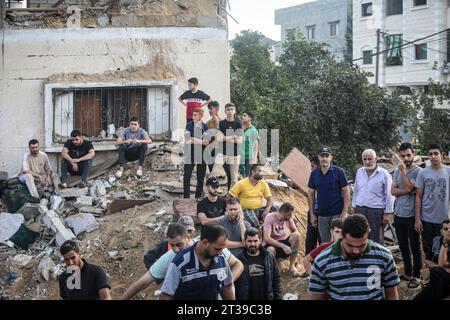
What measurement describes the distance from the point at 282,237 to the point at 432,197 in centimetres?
230

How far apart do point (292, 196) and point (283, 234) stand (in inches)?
108

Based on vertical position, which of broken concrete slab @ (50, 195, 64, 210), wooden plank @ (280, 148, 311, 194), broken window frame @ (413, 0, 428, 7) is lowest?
broken concrete slab @ (50, 195, 64, 210)

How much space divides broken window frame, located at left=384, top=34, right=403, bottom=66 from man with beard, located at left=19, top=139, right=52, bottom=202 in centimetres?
2645

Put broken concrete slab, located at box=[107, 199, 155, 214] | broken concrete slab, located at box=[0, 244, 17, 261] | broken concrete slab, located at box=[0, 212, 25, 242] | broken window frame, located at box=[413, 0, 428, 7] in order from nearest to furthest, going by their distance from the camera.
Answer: broken concrete slab, located at box=[0, 244, 17, 261] < broken concrete slab, located at box=[0, 212, 25, 242] < broken concrete slab, located at box=[107, 199, 155, 214] < broken window frame, located at box=[413, 0, 428, 7]

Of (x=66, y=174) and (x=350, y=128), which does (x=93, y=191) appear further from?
(x=350, y=128)

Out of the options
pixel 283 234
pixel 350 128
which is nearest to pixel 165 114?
pixel 350 128

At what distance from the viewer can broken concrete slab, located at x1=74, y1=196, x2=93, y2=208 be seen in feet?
40.7

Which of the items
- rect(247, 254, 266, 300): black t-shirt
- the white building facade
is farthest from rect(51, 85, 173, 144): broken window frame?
the white building facade

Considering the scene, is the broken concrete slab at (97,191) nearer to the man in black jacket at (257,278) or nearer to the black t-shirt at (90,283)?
the man in black jacket at (257,278)

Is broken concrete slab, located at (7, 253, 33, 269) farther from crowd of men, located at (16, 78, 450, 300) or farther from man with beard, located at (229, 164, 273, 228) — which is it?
man with beard, located at (229, 164, 273, 228)

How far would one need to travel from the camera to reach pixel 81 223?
38.6ft

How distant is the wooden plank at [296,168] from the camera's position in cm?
1278

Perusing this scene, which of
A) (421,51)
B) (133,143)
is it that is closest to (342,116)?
(133,143)

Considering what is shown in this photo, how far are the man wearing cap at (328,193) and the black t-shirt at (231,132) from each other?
8.38ft
